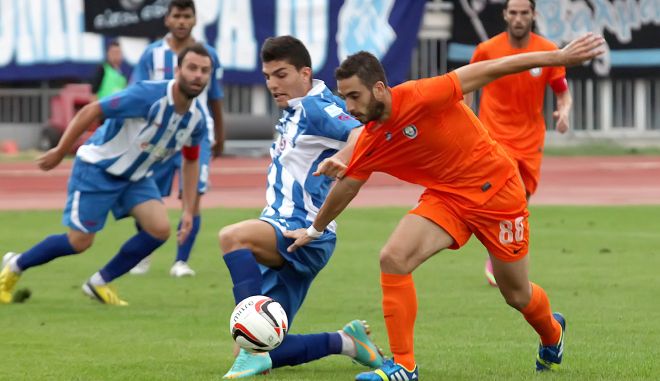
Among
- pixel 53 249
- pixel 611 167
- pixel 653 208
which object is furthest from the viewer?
pixel 611 167

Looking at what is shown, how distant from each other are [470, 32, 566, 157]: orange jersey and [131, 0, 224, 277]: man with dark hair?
241cm

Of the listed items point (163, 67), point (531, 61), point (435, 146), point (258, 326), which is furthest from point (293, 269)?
point (163, 67)

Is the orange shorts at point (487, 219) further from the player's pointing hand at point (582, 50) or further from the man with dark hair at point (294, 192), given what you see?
the player's pointing hand at point (582, 50)

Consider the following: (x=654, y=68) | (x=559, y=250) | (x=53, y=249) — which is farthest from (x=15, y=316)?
(x=654, y=68)

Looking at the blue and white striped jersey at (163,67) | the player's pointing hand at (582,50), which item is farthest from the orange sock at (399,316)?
the blue and white striped jersey at (163,67)

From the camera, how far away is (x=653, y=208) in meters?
19.0

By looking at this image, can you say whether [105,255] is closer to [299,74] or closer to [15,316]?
[15,316]

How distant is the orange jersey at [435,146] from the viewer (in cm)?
689

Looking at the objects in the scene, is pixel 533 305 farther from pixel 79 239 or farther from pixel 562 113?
pixel 79 239

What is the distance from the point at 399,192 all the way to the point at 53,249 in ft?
41.6

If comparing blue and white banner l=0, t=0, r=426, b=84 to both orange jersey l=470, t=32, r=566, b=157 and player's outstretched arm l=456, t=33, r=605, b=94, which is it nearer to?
orange jersey l=470, t=32, r=566, b=157

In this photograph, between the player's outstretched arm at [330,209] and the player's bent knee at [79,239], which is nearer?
the player's outstretched arm at [330,209]

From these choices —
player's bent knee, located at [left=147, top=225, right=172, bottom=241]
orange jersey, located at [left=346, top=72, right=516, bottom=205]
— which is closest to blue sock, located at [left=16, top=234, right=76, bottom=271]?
player's bent knee, located at [left=147, top=225, right=172, bottom=241]

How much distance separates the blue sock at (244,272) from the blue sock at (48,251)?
3.66 m
